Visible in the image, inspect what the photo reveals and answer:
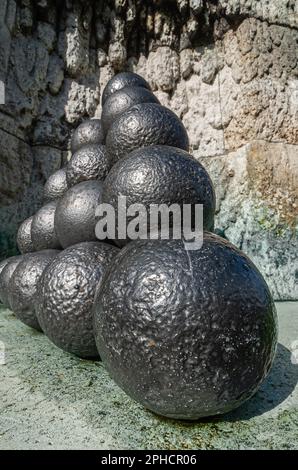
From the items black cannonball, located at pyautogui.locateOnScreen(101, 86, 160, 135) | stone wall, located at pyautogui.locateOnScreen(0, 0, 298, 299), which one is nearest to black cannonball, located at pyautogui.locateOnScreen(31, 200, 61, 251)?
black cannonball, located at pyautogui.locateOnScreen(101, 86, 160, 135)

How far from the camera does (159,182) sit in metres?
1.25

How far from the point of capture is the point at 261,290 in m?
0.98

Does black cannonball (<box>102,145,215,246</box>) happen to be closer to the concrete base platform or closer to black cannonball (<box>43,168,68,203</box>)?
the concrete base platform

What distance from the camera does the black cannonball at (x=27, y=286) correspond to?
171 cm

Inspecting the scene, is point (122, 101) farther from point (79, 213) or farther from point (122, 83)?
point (79, 213)

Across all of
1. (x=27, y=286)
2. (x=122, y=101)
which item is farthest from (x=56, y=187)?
(x=27, y=286)

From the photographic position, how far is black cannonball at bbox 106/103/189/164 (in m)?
1.59

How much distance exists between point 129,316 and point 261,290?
39 centimetres

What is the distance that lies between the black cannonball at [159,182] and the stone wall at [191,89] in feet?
7.28

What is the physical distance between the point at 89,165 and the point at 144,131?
0.43 metres

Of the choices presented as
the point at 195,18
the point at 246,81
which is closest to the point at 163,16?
the point at 195,18

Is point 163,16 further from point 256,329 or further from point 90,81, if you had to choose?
point 256,329

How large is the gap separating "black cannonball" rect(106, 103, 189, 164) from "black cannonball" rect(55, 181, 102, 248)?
227 mm

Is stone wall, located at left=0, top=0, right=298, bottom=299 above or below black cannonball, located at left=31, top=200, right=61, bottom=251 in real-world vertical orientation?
above
